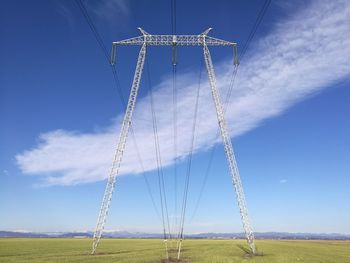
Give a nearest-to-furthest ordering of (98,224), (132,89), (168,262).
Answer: (168,262) → (98,224) → (132,89)

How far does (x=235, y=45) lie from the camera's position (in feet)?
240

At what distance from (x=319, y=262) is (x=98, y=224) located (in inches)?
1661

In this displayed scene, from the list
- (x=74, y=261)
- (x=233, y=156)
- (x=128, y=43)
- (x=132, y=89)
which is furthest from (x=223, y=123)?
(x=74, y=261)

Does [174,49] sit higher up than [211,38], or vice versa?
[211,38]

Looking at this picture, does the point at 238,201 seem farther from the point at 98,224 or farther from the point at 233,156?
the point at 98,224

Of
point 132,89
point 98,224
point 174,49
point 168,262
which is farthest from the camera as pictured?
point 132,89

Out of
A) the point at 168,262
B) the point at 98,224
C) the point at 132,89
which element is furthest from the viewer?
the point at 132,89

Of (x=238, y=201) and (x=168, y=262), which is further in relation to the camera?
(x=238, y=201)

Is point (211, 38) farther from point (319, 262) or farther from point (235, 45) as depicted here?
point (319, 262)

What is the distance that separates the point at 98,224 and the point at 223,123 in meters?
33.6

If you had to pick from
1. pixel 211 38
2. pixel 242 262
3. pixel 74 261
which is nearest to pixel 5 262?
pixel 74 261

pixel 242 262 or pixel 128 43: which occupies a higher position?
pixel 128 43

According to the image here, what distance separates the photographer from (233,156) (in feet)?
242

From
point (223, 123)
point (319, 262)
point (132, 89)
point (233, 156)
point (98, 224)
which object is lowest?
point (319, 262)
